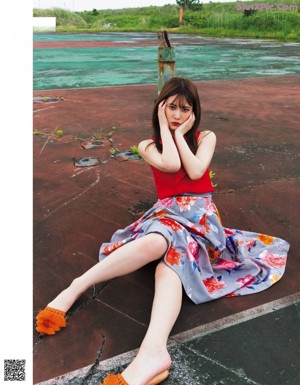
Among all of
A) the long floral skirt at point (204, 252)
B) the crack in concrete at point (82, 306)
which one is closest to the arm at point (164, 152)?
the long floral skirt at point (204, 252)

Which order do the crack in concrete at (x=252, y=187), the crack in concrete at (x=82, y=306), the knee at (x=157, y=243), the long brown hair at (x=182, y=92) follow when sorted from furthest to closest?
the crack in concrete at (x=252, y=187) < the long brown hair at (x=182, y=92) < the knee at (x=157, y=243) < the crack in concrete at (x=82, y=306)

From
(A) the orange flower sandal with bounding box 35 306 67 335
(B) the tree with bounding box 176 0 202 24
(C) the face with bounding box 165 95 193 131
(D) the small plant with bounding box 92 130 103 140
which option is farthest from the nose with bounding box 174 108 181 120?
(B) the tree with bounding box 176 0 202 24

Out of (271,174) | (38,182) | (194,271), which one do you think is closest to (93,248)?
(194,271)

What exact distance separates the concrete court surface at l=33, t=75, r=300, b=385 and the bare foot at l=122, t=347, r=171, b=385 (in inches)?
3.2

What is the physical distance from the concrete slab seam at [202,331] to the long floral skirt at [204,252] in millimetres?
131

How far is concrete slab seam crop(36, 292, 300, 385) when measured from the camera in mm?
1661

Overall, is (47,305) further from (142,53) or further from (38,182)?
(142,53)

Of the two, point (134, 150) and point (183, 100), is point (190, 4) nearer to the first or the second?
point (134, 150)

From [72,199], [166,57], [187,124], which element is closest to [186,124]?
[187,124]

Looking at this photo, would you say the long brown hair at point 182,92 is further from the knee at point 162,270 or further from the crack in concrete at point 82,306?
the crack in concrete at point 82,306

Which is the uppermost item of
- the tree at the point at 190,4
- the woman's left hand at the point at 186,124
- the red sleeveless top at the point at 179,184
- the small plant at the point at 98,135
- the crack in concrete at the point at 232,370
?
the tree at the point at 190,4

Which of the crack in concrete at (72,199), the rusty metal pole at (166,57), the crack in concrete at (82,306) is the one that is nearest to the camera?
the crack in concrete at (82,306)

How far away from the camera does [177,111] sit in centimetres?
225

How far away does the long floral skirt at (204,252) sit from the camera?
1996 millimetres
